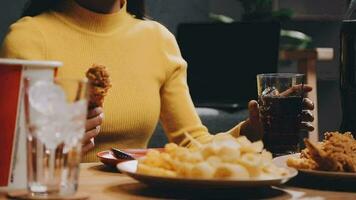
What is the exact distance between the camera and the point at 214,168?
2.87 feet

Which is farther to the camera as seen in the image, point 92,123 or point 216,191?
point 92,123

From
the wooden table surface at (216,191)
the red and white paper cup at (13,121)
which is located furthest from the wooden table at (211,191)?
the red and white paper cup at (13,121)

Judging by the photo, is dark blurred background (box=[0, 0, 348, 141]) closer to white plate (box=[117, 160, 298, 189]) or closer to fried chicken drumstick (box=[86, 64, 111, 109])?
fried chicken drumstick (box=[86, 64, 111, 109])

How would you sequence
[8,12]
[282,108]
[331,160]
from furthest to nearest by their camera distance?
[8,12]
[282,108]
[331,160]

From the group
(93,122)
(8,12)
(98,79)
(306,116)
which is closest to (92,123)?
(93,122)

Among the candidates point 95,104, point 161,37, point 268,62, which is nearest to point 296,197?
point 95,104

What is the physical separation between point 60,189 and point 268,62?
3.02 m

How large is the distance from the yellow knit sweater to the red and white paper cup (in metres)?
0.79

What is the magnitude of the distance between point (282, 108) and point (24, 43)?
2.12 feet

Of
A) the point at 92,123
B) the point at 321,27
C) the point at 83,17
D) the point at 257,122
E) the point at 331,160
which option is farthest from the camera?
the point at 321,27

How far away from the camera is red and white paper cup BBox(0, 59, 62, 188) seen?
2.88 ft

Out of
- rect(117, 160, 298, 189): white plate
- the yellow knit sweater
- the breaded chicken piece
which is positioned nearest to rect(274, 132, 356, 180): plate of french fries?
the breaded chicken piece

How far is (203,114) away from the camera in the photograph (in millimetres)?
3422

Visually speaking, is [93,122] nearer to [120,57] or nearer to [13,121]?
[13,121]
